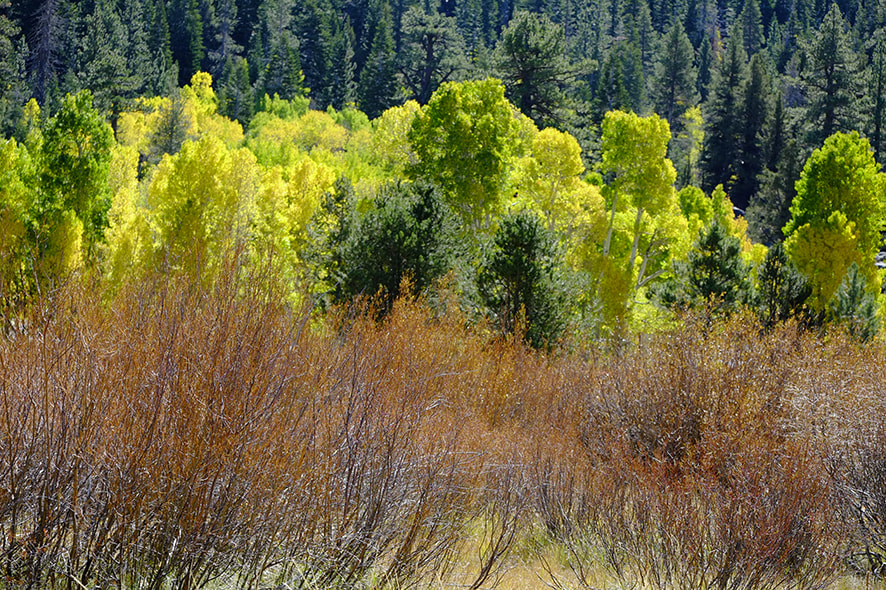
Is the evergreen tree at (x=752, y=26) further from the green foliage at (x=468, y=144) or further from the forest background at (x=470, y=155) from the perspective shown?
the green foliage at (x=468, y=144)

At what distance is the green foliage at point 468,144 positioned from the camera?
30.6 m

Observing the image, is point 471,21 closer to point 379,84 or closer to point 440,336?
point 379,84

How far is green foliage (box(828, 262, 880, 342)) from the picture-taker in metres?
24.4

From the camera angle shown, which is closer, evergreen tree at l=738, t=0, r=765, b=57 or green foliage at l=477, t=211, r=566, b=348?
green foliage at l=477, t=211, r=566, b=348

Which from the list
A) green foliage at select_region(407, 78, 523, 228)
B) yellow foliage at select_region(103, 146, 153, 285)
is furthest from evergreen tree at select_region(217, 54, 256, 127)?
green foliage at select_region(407, 78, 523, 228)

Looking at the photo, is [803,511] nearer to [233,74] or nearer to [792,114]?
[792,114]

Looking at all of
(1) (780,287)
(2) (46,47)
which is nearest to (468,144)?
(1) (780,287)

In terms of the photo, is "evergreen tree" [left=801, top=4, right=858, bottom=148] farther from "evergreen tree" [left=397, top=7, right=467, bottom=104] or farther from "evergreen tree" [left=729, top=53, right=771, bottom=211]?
"evergreen tree" [left=397, top=7, right=467, bottom=104]

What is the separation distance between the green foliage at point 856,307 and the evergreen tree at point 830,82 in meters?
30.7

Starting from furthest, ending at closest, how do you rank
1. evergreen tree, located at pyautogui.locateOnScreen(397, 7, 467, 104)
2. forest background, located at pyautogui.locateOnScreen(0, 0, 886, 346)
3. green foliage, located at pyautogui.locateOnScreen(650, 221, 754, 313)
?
evergreen tree, located at pyautogui.locateOnScreen(397, 7, 467, 104), green foliage, located at pyautogui.locateOnScreen(650, 221, 754, 313), forest background, located at pyautogui.locateOnScreen(0, 0, 886, 346)

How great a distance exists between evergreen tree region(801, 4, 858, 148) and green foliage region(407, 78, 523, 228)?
31969 mm

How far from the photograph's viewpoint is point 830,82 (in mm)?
55281

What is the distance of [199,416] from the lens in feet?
18.3

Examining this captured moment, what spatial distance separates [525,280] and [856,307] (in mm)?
11193
